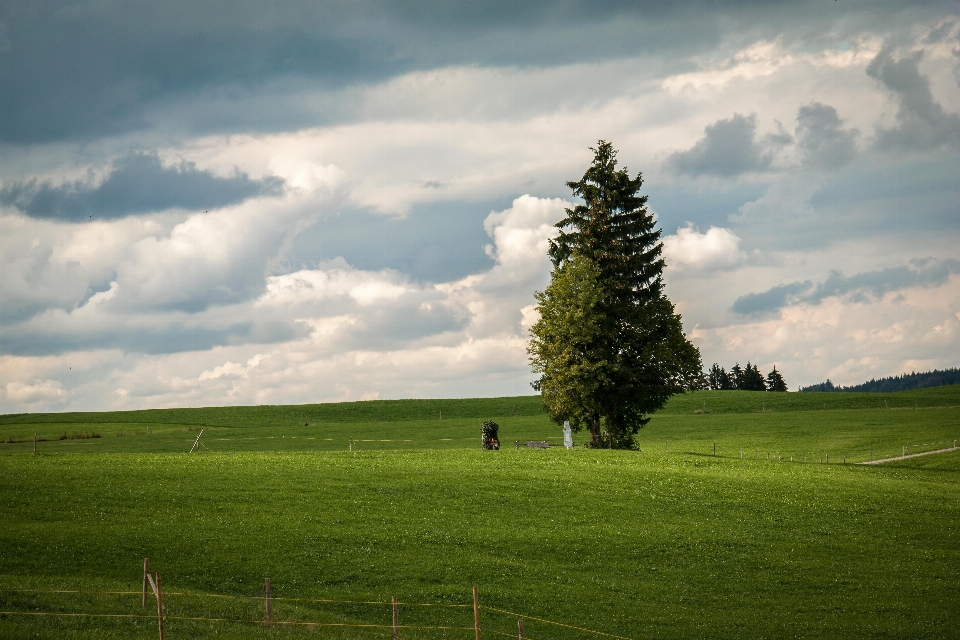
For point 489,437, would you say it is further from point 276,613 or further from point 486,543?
point 276,613

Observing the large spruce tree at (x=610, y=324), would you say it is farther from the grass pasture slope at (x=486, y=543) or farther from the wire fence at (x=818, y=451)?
the wire fence at (x=818, y=451)

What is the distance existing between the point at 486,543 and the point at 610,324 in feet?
99.4

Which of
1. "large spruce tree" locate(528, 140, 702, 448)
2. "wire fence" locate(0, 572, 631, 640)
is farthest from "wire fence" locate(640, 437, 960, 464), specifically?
"wire fence" locate(0, 572, 631, 640)

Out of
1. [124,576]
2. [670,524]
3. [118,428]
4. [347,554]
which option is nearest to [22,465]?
[124,576]

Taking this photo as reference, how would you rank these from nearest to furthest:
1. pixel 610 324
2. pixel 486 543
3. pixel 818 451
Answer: pixel 486 543 → pixel 610 324 → pixel 818 451

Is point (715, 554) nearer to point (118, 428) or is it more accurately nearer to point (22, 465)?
point (22, 465)

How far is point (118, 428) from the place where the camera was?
341 ft

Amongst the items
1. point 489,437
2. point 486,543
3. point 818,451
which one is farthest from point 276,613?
point 818,451

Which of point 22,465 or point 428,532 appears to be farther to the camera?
point 22,465

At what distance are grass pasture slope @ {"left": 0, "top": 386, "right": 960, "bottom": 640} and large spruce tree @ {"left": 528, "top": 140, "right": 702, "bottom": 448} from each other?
6075 millimetres

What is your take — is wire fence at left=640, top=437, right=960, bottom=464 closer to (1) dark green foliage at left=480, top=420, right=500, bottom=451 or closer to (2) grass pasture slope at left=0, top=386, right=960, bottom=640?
(2) grass pasture slope at left=0, top=386, right=960, bottom=640

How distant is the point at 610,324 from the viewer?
203ft

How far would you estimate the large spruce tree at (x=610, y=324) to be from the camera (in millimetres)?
61500

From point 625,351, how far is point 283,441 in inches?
1691
